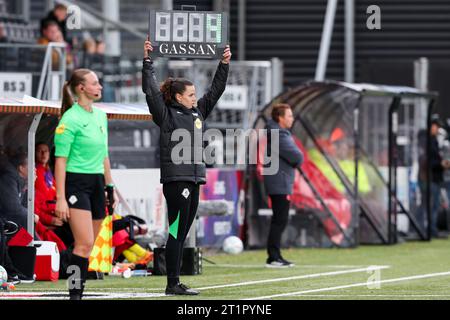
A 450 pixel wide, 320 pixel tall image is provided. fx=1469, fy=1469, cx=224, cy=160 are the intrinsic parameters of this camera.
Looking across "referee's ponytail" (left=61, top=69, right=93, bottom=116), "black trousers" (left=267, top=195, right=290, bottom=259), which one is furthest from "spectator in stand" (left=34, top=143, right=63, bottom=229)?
"referee's ponytail" (left=61, top=69, right=93, bottom=116)

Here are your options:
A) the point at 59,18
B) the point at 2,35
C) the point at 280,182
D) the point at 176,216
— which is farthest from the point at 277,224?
the point at 2,35

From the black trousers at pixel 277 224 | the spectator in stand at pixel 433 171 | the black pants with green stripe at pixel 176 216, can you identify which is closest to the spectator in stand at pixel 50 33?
the spectator in stand at pixel 433 171

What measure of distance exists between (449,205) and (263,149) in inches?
296

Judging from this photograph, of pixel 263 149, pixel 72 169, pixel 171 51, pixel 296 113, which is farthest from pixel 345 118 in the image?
pixel 72 169

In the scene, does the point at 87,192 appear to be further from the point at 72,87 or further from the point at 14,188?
the point at 14,188

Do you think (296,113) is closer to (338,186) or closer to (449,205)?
(338,186)

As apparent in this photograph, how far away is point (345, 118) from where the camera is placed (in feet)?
70.8

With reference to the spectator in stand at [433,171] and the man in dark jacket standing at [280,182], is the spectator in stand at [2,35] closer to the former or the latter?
the man in dark jacket standing at [280,182]

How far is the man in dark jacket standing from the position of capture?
1717 cm

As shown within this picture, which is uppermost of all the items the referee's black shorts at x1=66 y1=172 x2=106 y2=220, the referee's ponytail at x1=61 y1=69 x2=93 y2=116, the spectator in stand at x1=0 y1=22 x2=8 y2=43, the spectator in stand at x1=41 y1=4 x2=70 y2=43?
the spectator in stand at x1=41 y1=4 x2=70 y2=43

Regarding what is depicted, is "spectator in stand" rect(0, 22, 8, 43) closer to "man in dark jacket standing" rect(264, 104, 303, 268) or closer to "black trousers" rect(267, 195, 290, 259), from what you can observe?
"man in dark jacket standing" rect(264, 104, 303, 268)

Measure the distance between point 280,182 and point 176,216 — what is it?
4.84 meters

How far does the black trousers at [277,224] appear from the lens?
17156 millimetres

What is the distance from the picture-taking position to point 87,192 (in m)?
11.5
